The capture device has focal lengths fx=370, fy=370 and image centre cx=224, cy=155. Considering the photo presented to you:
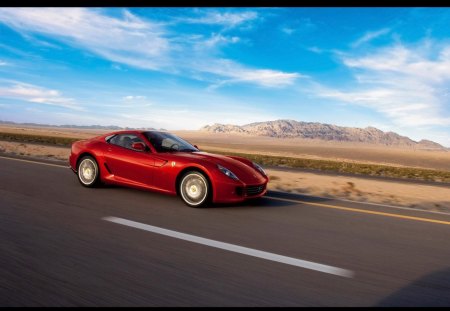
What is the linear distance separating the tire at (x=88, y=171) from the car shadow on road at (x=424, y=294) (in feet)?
19.7

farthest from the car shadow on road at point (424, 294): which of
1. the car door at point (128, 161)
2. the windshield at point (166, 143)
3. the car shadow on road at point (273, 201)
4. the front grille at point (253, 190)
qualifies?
the windshield at point (166, 143)

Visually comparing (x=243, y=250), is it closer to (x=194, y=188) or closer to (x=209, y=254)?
(x=209, y=254)

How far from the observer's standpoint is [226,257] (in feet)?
13.0

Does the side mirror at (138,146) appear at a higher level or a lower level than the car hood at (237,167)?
higher

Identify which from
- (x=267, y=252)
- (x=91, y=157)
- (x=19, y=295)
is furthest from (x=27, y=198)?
(x=267, y=252)

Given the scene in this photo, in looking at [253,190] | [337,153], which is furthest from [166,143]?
→ [337,153]

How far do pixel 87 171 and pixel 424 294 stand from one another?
256 inches

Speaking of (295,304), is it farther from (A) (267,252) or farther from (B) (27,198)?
(B) (27,198)

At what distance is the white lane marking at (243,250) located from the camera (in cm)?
376

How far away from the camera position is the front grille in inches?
253

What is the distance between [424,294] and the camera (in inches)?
128

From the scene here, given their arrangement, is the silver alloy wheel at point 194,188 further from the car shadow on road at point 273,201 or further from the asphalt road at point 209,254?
the car shadow on road at point 273,201

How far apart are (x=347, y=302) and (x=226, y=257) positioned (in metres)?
1.36

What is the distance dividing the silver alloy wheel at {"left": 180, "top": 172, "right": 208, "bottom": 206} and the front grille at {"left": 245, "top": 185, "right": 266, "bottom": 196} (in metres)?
0.71
